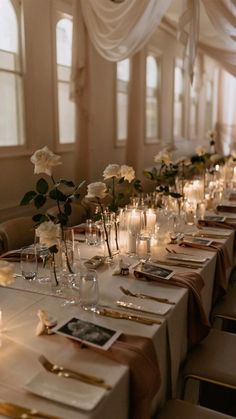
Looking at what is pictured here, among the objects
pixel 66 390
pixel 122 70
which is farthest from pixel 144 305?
pixel 122 70

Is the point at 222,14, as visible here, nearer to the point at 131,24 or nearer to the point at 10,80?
the point at 131,24

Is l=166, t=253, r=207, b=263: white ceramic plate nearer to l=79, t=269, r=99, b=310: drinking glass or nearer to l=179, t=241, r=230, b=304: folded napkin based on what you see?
l=179, t=241, r=230, b=304: folded napkin

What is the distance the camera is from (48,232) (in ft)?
5.50

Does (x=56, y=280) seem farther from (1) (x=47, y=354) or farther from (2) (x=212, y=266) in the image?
(2) (x=212, y=266)

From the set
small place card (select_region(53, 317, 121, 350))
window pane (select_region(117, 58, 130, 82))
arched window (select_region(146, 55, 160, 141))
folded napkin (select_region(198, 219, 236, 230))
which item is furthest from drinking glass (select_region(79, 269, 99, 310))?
arched window (select_region(146, 55, 160, 141))

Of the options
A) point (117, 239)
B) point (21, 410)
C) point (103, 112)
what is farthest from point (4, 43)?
point (21, 410)

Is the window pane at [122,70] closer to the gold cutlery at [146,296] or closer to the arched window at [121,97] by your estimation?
the arched window at [121,97]

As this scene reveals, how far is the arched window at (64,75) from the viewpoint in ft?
15.7

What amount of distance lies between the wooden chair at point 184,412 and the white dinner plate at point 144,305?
36 cm

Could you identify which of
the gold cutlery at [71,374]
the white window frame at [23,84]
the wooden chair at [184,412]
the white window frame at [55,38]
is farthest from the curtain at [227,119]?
the gold cutlery at [71,374]

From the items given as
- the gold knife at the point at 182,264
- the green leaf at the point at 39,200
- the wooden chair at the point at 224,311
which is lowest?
the wooden chair at the point at 224,311

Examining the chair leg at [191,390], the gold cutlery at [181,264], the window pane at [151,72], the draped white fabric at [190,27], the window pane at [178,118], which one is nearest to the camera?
the chair leg at [191,390]

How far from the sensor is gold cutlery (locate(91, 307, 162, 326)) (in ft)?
5.07

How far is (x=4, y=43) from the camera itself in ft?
12.9
